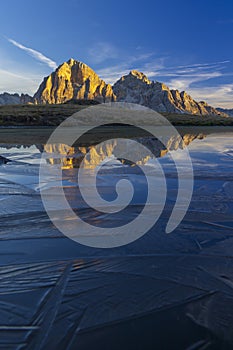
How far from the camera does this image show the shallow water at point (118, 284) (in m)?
3.06

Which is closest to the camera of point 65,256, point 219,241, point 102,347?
point 102,347

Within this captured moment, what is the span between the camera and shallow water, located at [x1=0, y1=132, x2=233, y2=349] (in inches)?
121

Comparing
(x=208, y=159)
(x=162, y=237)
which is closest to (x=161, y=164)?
(x=208, y=159)

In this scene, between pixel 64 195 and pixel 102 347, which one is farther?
pixel 64 195

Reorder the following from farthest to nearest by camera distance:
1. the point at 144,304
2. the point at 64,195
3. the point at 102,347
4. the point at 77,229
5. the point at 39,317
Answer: the point at 64,195 → the point at 77,229 → the point at 144,304 → the point at 39,317 → the point at 102,347

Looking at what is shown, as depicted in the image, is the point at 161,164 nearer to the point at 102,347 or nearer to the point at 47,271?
the point at 47,271

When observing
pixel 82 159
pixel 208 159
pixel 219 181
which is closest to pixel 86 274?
pixel 219 181

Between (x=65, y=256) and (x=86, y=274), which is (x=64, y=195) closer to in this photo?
(x=65, y=256)

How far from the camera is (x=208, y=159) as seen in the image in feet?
54.0

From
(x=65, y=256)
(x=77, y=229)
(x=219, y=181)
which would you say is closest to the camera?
(x=65, y=256)

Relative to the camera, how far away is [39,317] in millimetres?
3338

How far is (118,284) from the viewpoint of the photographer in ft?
13.4

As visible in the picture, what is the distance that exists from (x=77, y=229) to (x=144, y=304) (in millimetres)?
2883

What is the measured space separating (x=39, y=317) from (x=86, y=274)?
43.9 inches
